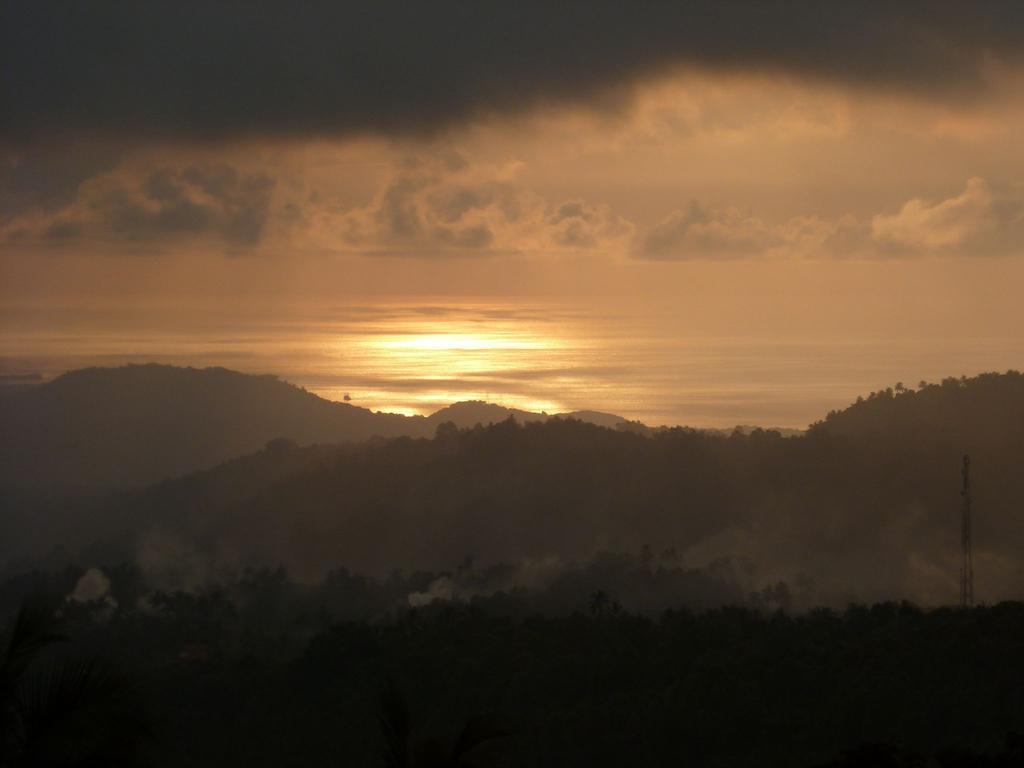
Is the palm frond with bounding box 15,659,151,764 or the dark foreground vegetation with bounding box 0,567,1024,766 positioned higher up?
the palm frond with bounding box 15,659,151,764

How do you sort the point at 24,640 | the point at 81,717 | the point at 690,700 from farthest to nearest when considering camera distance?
1. the point at 690,700
2. the point at 24,640
3. the point at 81,717

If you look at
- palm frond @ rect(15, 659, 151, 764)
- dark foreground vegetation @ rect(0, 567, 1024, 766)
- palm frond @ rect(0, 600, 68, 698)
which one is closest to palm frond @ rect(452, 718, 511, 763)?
palm frond @ rect(15, 659, 151, 764)

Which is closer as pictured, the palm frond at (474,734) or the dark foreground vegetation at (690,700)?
the palm frond at (474,734)

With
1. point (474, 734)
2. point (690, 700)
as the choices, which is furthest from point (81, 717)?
point (690, 700)

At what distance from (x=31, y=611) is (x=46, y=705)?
182 cm

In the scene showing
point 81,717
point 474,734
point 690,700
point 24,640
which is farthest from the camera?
point 690,700

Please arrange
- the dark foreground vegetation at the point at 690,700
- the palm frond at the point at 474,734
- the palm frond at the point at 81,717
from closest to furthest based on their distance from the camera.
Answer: the palm frond at the point at 81,717 < the palm frond at the point at 474,734 < the dark foreground vegetation at the point at 690,700

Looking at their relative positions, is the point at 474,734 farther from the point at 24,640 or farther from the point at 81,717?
the point at 24,640

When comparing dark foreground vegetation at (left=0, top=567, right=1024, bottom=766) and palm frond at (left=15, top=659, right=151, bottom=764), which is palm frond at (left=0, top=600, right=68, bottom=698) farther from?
dark foreground vegetation at (left=0, top=567, right=1024, bottom=766)

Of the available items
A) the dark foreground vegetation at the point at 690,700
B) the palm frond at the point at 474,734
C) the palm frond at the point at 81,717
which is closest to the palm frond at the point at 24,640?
the palm frond at the point at 81,717

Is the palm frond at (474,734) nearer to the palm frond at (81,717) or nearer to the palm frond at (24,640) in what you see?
the palm frond at (81,717)

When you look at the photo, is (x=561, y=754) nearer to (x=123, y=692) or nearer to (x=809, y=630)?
(x=809, y=630)

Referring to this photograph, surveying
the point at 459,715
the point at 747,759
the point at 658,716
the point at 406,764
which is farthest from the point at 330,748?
the point at 406,764

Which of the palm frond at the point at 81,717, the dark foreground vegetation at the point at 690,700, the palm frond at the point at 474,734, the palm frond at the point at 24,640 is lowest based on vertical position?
the dark foreground vegetation at the point at 690,700
